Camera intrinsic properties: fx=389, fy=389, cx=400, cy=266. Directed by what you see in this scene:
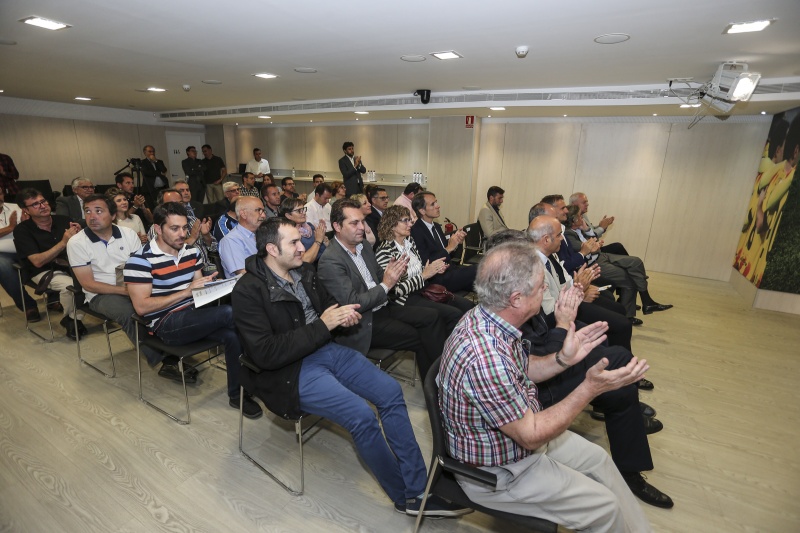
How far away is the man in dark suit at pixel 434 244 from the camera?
12.2 feet

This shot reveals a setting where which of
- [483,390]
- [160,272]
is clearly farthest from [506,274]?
[160,272]

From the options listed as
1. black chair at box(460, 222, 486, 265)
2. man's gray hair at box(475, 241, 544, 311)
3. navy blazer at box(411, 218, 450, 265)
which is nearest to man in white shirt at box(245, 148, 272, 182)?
black chair at box(460, 222, 486, 265)

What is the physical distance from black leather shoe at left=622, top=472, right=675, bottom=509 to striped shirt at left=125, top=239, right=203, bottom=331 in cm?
293

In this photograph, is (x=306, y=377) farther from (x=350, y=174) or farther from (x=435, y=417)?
(x=350, y=174)

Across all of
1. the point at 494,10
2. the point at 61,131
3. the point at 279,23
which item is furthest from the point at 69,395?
the point at 61,131

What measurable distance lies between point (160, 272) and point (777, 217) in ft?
22.1

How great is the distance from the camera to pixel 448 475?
161cm

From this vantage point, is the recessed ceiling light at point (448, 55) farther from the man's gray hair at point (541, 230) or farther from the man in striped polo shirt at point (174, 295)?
the man in striped polo shirt at point (174, 295)

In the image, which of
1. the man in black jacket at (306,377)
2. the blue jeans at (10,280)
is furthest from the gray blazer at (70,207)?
the man in black jacket at (306,377)

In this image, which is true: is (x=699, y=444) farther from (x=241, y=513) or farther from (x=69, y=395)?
(x=69, y=395)

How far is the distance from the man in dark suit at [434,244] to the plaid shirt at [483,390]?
7.15 ft

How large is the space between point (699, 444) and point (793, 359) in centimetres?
219

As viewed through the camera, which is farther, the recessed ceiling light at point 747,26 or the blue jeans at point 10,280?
the blue jeans at point 10,280

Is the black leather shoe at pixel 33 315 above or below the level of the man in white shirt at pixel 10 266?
below
